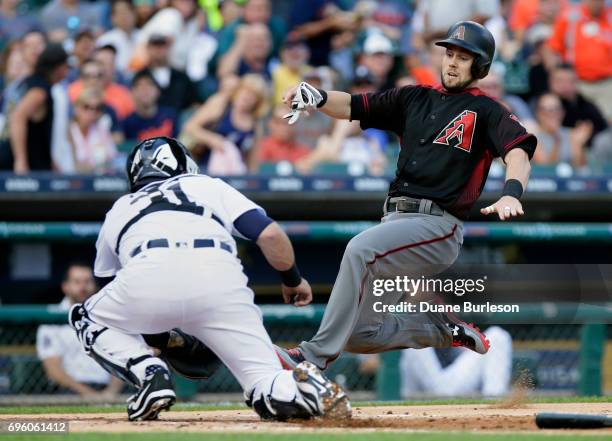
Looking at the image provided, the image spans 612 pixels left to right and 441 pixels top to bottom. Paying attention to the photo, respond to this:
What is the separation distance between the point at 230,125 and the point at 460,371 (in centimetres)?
270

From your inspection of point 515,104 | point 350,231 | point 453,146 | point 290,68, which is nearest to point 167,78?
point 290,68

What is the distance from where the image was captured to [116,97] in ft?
32.5

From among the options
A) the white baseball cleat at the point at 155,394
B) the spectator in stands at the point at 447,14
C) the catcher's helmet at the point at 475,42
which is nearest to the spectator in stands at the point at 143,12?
the spectator in stands at the point at 447,14

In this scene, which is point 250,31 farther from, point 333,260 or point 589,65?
point 589,65

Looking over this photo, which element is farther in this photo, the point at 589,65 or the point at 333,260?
the point at 589,65

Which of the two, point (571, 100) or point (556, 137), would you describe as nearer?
point (556, 137)

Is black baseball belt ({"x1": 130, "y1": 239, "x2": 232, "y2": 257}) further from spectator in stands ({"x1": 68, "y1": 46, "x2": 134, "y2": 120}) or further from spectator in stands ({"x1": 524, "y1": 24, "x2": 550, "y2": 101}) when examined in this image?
spectator in stands ({"x1": 524, "y1": 24, "x2": 550, "y2": 101})

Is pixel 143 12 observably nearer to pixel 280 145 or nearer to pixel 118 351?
pixel 280 145

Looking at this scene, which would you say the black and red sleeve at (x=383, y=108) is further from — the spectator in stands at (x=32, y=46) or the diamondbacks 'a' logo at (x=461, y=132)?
the spectator in stands at (x=32, y=46)

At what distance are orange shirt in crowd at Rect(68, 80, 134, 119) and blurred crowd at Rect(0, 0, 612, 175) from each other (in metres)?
0.01

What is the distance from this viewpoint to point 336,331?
5523 millimetres

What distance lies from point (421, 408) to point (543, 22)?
617 cm

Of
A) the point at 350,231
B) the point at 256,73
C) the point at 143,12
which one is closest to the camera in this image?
the point at 350,231

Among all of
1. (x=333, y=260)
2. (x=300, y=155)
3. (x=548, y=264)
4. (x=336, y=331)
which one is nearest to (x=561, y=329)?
(x=548, y=264)
